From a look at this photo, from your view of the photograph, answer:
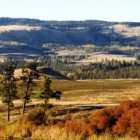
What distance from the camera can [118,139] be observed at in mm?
17922

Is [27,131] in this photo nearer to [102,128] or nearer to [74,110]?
[102,128]

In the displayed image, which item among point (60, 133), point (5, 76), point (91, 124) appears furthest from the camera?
point (5, 76)

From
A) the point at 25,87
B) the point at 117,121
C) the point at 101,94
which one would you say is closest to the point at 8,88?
the point at 25,87

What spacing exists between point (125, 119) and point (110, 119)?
167 cm

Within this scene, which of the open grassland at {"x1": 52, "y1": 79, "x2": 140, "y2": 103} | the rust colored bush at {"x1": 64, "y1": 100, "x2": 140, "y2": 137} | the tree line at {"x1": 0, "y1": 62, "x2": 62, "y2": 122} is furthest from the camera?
the open grassland at {"x1": 52, "y1": 79, "x2": 140, "y2": 103}

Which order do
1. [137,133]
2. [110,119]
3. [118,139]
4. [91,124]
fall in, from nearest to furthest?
[118,139] < [137,133] < [91,124] < [110,119]

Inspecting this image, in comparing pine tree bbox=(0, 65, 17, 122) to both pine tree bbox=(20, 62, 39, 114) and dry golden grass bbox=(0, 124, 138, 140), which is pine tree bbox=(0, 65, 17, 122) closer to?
pine tree bbox=(20, 62, 39, 114)

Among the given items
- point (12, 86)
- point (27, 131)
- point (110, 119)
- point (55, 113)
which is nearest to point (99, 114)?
point (110, 119)

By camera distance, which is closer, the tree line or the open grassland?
the tree line

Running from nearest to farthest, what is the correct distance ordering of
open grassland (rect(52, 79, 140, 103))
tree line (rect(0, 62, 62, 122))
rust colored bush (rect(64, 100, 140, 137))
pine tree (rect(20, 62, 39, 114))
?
rust colored bush (rect(64, 100, 140, 137)) → pine tree (rect(20, 62, 39, 114)) → tree line (rect(0, 62, 62, 122)) → open grassland (rect(52, 79, 140, 103))

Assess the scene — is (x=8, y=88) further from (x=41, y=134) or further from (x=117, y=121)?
(x=41, y=134)

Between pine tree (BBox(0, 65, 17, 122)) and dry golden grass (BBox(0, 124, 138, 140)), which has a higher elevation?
dry golden grass (BBox(0, 124, 138, 140))

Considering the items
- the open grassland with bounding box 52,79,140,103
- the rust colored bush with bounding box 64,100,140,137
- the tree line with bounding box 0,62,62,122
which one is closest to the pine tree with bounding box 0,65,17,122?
the tree line with bounding box 0,62,62,122

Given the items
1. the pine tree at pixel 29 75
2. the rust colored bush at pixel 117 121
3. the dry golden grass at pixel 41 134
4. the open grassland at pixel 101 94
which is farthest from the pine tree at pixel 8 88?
the dry golden grass at pixel 41 134
